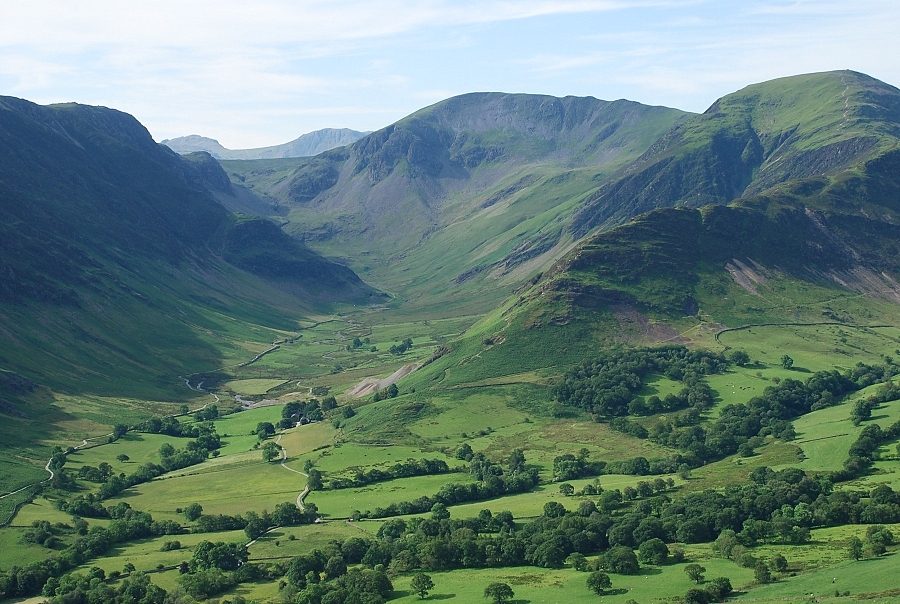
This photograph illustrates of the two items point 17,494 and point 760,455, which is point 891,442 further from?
point 17,494

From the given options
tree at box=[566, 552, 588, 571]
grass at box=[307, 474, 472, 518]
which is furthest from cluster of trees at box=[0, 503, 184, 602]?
tree at box=[566, 552, 588, 571]

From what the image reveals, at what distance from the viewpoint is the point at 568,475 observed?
19425 cm

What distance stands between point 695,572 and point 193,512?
10277 cm

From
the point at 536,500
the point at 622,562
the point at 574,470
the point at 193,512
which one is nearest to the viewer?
the point at 622,562

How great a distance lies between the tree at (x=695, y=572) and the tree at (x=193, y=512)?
328 ft

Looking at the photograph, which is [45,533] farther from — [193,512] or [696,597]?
[696,597]

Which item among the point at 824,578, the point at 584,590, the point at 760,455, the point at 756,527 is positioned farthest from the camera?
the point at 760,455

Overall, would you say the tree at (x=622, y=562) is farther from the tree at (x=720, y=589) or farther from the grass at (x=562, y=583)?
the tree at (x=720, y=589)

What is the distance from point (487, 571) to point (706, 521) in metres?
35.5

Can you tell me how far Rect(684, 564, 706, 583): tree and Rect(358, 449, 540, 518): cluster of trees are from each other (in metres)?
61.3

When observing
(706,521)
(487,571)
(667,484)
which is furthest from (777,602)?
(667,484)

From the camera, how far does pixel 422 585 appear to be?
12800cm

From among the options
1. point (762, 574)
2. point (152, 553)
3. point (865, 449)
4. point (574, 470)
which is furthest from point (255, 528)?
point (865, 449)

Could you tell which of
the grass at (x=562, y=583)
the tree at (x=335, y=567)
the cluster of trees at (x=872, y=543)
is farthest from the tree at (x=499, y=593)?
the cluster of trees at (x=872, y=543)
